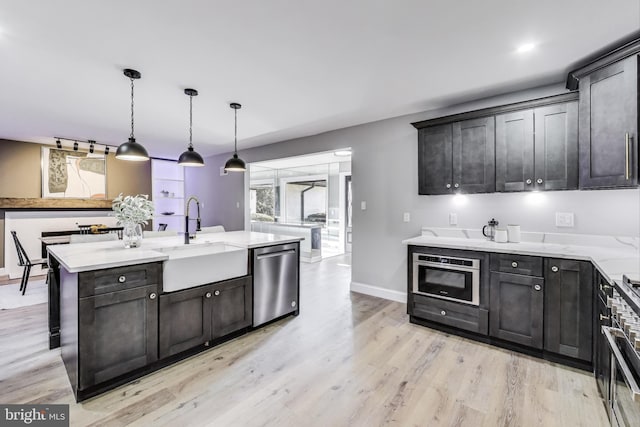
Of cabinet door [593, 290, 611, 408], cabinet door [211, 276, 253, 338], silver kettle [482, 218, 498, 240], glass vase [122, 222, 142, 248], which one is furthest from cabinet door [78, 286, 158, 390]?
silver kettle [482, 218, 498, 240]

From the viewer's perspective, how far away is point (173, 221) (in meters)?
7.72

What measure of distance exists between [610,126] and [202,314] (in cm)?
353

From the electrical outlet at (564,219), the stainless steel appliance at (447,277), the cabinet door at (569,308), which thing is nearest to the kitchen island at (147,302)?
the stainless steel appliance at (447,277)

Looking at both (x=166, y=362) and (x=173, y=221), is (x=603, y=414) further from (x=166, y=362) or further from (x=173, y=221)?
(x=173, y=221)

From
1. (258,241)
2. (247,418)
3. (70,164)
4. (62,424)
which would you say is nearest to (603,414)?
A: (247,418)

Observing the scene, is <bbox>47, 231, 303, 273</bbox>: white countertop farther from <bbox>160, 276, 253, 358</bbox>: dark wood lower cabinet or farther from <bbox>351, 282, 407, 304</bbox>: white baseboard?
<bbox>351, 282, 407, 304</bbox>: white baseboard

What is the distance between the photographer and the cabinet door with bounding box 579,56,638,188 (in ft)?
6.93

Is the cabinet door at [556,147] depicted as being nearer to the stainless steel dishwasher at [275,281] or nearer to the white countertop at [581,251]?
the white countertop at [581,251]

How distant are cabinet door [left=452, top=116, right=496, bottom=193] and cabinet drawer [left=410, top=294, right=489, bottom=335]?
3.92 feet

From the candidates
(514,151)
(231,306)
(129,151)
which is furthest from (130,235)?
(514,151)

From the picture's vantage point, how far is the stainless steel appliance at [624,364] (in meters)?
1.18

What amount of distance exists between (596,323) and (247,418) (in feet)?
8.09

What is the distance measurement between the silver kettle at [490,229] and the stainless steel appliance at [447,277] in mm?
556

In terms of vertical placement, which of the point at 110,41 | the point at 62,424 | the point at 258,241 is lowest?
the point at 62,424
